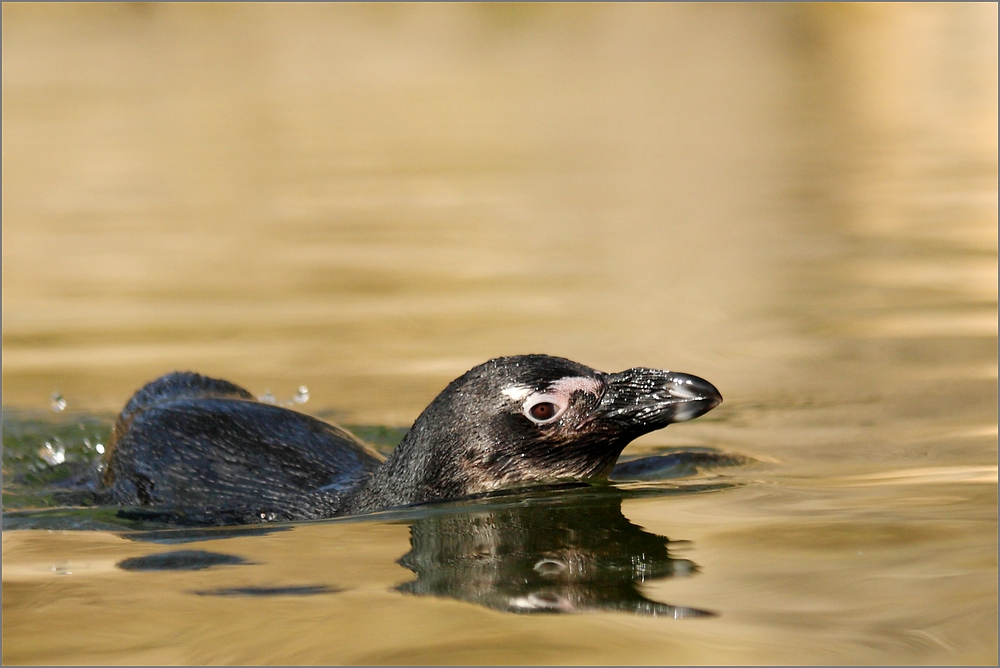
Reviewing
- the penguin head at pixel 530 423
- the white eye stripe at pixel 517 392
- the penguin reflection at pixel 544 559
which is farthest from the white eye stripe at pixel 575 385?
the penguin reflection at pixel 544 559

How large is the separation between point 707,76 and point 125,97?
13232 millimetres

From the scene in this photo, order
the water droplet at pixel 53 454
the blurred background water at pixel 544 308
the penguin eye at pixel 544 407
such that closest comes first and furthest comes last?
the blurred background water at pixel 544 308
the penguin eye at pixel 544 407
the water droplet at pixel 53 454

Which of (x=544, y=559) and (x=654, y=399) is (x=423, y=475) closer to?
(x=544, y=559)

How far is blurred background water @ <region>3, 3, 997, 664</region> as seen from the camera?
18.3ft

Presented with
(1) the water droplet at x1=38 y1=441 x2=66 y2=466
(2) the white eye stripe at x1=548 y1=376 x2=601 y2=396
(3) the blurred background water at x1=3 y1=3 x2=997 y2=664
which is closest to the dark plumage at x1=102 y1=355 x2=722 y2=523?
(2) the white eye stripe at x1=548 y1=376 x2=601 y2=396

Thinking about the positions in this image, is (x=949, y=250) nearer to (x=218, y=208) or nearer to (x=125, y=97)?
(x=218, y=208)

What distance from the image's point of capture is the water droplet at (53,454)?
9190 mm

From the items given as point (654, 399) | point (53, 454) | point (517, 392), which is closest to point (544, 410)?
point (517, 392)

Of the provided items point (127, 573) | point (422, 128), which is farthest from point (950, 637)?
point (422, 128)

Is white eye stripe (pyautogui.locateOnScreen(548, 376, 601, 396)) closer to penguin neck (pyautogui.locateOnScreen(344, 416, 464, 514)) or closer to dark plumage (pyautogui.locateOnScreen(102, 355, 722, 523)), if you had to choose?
dark plumage (pyautogui.locateOnScreen(102, 355, 722, 523))

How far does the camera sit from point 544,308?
A: 39.0 feet

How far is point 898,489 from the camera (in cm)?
721

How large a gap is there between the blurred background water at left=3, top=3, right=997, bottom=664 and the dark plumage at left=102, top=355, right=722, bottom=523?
0.36 meters

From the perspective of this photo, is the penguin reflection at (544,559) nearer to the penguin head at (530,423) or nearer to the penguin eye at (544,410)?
the penguin head at (530,423)
